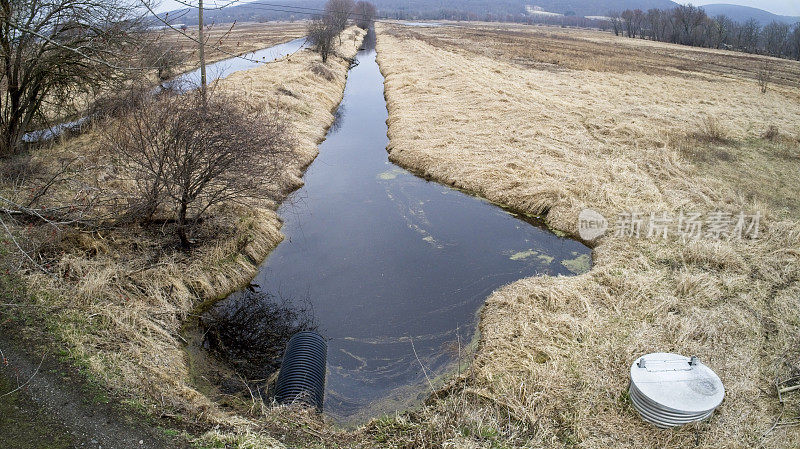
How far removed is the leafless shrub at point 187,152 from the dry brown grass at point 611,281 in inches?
221

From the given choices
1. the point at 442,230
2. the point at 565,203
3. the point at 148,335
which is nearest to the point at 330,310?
the point at 148,335

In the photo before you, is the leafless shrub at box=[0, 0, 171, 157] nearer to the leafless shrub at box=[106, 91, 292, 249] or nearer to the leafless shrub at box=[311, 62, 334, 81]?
the leafless shrub at box=[106, 91, 292, 249]

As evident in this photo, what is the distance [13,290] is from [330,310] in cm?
492

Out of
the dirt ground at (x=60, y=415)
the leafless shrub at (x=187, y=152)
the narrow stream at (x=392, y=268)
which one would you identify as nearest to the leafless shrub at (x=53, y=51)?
the leafless shrub at (x=187, y=152)

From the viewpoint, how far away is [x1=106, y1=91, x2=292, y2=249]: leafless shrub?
29.1ft

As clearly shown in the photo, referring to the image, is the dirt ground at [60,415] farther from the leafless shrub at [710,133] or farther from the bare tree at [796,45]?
the bare tree at [796,45]

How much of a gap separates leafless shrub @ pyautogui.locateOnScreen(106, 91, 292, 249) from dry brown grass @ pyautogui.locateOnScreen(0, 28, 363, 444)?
0.65 meters

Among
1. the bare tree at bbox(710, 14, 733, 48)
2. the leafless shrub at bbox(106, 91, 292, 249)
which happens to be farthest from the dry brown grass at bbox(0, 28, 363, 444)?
the bare tree at bbox(710, 14, 733, 48)

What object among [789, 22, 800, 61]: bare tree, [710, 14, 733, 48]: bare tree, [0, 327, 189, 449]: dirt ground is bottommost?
[0, 327, 189, 449]: dirt ground

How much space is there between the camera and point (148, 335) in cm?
728

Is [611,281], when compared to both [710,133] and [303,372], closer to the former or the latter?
[303,372]

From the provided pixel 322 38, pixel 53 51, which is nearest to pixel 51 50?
pixel 53 51

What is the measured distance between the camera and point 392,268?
1052cm

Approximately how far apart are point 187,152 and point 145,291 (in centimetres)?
263
